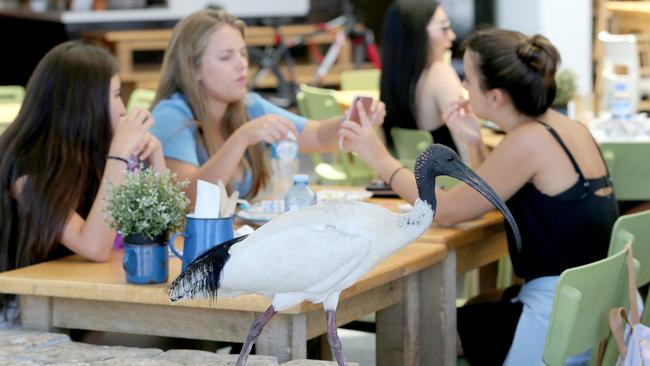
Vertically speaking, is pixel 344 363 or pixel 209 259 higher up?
pixel 209 259

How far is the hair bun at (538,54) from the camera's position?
3404 millimetres

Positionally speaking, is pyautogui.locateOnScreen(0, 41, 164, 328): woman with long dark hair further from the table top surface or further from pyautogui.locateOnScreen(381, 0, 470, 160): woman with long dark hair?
the table top surface

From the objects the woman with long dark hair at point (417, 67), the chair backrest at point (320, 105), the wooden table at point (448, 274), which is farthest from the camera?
the chair backrest at point (320, 105)

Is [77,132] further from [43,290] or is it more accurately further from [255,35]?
[255,35]

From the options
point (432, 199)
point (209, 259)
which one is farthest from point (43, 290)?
point (432, 199)

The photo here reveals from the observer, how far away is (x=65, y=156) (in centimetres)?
323

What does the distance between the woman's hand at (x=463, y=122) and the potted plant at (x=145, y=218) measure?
1.34 meters

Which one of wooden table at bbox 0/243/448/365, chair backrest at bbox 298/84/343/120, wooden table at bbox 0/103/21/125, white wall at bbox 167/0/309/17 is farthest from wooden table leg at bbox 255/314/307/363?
white wall at bbox 167/0/309/17

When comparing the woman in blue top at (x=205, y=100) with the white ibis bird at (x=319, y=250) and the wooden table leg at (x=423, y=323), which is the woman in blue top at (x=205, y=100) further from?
the white ibis bird at (x=319, y=250)

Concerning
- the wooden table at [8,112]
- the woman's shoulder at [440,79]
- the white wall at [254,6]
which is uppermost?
the woman's shoulder at [440,79]

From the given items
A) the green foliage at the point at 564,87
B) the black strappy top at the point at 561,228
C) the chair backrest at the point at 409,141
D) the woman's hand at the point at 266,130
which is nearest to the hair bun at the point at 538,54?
the black strappy top at the point at 561,228

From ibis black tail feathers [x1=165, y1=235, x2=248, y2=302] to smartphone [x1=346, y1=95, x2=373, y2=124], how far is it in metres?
1.48

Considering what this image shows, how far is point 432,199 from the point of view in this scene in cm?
225

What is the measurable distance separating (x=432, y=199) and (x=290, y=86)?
27.5ft
